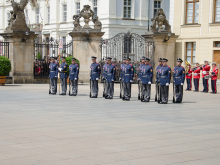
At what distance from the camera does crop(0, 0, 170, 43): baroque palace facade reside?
147 feet

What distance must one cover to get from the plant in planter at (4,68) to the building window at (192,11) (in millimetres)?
12462

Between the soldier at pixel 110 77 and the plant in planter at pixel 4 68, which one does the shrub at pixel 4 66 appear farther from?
the soldier at pixel 110 77

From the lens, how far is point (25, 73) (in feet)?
83.8

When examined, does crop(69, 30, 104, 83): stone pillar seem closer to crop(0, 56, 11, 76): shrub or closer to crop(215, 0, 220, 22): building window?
crop(0, 56, 11, 76): shrub

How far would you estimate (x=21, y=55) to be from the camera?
25.4 meters

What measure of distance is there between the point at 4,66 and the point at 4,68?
0.13 m

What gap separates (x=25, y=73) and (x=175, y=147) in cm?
1880

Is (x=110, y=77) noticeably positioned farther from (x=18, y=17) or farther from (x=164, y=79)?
(x=18, y=17)

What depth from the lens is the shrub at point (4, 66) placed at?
23.0 meters

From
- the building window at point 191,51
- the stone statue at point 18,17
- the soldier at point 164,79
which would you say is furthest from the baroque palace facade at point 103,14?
the soldier at point 164,79

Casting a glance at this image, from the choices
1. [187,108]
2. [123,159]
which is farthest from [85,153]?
[187,108]

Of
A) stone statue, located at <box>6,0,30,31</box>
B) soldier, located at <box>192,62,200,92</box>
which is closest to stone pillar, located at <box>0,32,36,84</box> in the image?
stone statue, located at <box>6,0,30,31</box>

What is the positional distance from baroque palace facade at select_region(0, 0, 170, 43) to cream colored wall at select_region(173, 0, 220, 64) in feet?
51.6

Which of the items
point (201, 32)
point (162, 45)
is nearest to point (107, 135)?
point (162, 45)
